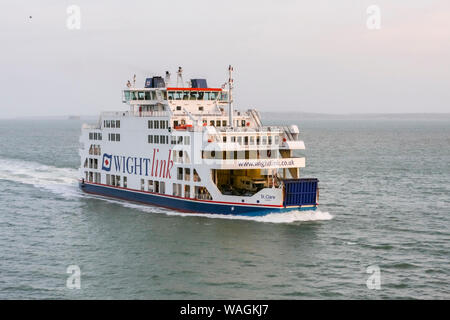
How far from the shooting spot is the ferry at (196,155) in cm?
4153

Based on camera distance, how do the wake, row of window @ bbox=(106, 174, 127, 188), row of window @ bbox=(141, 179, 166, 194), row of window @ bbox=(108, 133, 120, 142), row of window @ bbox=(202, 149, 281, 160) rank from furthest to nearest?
1. row of window @ bbox=(108, 133, 120, 142)
2. row of window @ bbox=(106, 174, 127, 188)
3. row of window @ bbox=(141, 179, 166, 194)
4. row of window @ bbox=(202, 149, 281, 160)
5. the wake

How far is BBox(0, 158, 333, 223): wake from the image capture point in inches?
1614

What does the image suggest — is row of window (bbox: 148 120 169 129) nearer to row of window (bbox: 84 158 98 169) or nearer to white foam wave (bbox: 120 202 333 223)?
white foam wave (bbox: 120 202 333 223)

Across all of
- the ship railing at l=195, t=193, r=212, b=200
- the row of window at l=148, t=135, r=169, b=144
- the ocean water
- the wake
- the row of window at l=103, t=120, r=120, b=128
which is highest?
the row of window at l=103, t=120, r=120, b=128

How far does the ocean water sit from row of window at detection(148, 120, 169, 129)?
6.20 meters

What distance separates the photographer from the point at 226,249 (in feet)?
114

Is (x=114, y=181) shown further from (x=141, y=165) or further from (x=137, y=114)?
(x=137, y=114)

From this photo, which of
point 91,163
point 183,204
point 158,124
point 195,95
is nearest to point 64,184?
point 91,163

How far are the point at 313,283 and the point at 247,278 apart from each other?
3143mm

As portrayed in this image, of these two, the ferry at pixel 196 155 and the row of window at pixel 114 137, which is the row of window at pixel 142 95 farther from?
the row of window at pixel 114 137

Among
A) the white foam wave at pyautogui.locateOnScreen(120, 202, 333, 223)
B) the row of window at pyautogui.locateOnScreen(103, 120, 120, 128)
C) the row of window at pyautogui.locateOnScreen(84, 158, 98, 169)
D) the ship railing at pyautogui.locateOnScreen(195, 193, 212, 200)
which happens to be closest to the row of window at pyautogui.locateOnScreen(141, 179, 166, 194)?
the white foam wave at pyautogui.locateOnScreen(120, 202, 333, 223)

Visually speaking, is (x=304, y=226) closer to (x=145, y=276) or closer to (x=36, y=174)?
(x=145, y=276)

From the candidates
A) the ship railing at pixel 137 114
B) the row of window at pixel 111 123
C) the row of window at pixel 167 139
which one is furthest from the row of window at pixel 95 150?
the row of window at pixel 167 139
